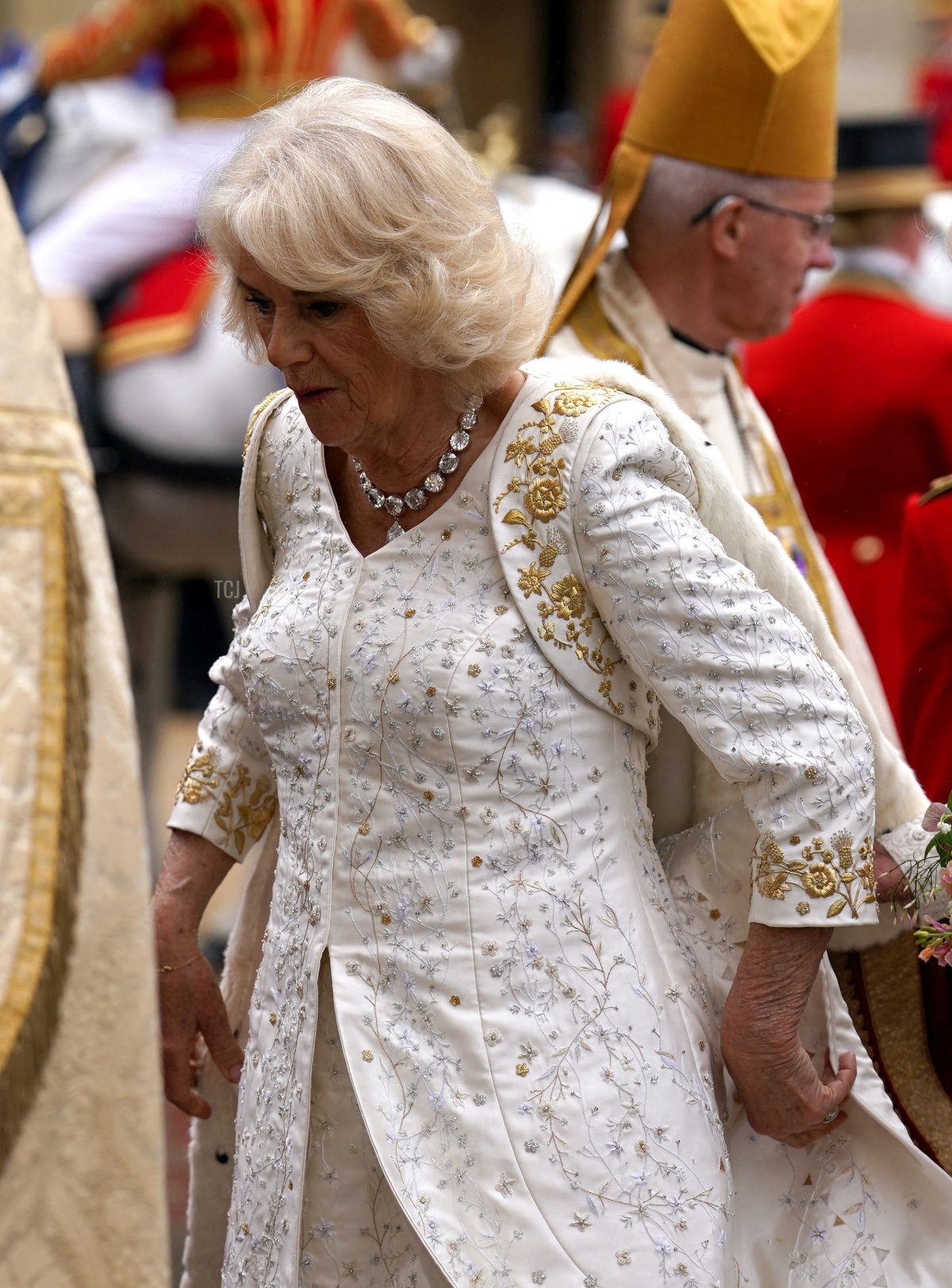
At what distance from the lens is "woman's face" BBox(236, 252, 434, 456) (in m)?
2.19

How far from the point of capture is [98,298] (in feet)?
19.0

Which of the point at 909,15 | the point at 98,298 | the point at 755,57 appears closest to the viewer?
the point at 755,57

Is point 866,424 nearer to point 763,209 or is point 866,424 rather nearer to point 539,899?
point 763,209

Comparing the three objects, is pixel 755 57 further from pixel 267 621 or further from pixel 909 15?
pixel 909 15

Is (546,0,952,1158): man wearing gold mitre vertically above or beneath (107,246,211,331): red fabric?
above

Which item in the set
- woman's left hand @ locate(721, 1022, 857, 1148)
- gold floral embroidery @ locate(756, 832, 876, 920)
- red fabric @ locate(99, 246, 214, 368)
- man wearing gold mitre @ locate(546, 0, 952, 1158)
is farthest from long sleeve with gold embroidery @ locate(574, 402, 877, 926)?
red fabric @ locate(99, 246, 214, 368)

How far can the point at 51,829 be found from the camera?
183cm

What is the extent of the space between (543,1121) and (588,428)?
716 mm

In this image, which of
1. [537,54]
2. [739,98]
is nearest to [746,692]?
[739,98]

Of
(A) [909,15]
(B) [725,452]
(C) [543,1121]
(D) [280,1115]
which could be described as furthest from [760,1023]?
(A) [909,15]

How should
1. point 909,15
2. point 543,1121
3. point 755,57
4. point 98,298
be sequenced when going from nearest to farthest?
point 543,1121, point 755,57, point 98,298, point 909,15

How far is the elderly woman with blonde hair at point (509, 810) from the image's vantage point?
83.4 inches

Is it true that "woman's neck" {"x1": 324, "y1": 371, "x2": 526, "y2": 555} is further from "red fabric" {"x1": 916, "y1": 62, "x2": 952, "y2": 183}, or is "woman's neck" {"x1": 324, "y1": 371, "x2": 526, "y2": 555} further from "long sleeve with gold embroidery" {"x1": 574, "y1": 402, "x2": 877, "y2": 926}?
"red fabric" {"x1": 916, "y1": 62, "x2": 952, "y2": 183}

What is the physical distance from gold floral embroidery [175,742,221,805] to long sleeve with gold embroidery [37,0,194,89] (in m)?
3.58
